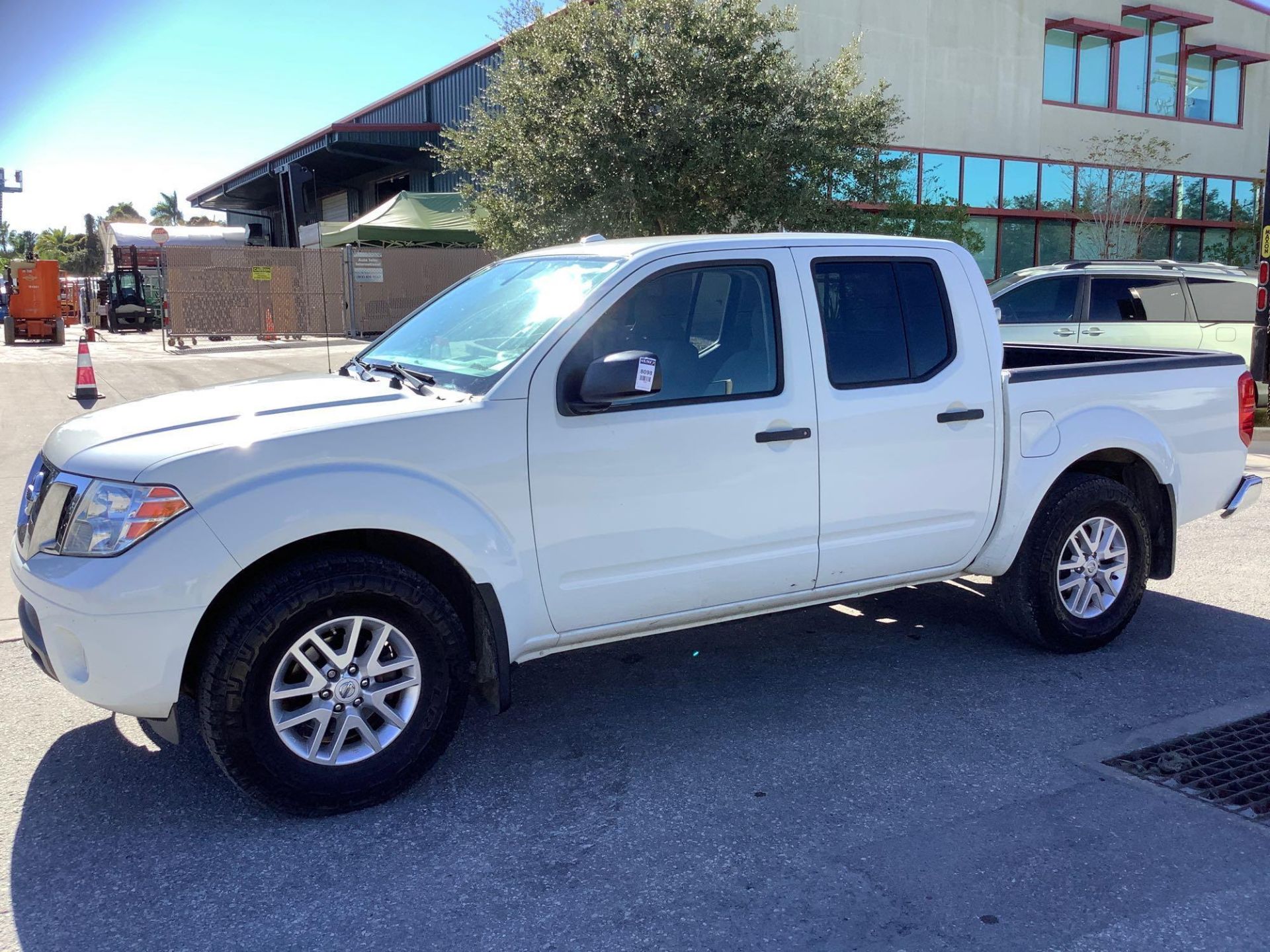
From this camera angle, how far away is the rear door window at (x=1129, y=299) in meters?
12.0

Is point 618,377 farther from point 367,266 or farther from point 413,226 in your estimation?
point 413,226

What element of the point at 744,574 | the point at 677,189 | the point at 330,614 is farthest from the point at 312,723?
the point at 677,189

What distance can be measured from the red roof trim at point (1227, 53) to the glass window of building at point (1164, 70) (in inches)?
20.8

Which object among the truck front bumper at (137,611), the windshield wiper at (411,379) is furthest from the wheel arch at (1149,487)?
the truck front bumper at (137,611)

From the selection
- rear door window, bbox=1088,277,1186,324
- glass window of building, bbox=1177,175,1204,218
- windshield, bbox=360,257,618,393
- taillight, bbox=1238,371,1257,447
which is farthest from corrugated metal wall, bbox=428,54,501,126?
taillight, bbox=1238,371,1257,447

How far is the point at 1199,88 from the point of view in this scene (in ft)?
89.3

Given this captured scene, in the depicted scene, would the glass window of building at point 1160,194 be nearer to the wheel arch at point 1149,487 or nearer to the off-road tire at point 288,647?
the wheel arch at point 1149,487

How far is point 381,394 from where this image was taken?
12.9 ft

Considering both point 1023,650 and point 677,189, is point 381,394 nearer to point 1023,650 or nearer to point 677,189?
point 1023,650

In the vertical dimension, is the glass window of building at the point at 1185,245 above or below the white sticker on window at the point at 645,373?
above

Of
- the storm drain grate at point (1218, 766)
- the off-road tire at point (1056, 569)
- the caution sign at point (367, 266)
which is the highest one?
the caution sign at point (367, 266)

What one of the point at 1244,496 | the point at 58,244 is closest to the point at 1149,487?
the point at 1244,496

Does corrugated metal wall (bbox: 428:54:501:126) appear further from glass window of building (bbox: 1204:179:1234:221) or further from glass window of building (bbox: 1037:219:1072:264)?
glass window of building (bbox: 1204:179:1234:221)

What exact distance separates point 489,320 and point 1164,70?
89.9ft
